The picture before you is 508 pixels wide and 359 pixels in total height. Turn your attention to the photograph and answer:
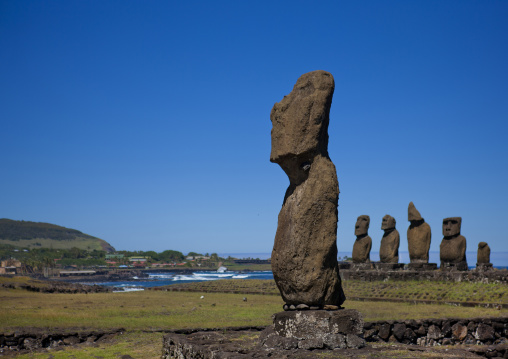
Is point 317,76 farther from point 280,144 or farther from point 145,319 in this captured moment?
point 145,319

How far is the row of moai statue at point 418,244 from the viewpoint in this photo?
33625 mm

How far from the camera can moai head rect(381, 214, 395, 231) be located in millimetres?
37906

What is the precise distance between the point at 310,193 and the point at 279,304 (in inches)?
632

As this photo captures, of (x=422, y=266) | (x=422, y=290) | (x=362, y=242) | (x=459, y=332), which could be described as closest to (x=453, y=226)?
(x=422, y=266)

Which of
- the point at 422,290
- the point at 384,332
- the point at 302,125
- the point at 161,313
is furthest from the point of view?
the point at 422,290

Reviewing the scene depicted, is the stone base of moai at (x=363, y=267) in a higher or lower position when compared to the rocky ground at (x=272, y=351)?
higher

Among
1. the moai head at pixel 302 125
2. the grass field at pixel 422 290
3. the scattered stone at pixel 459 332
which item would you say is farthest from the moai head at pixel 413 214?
the moai head at pixel 302 125

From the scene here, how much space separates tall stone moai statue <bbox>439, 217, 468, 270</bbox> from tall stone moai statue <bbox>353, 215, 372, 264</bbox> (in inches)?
223

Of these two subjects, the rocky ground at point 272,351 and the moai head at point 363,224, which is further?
the moai head at point 363,224

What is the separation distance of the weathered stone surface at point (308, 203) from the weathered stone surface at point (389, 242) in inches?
1074

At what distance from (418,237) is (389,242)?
261 cm

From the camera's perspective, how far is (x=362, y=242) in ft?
127

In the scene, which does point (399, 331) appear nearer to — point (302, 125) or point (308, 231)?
point (308, 231)

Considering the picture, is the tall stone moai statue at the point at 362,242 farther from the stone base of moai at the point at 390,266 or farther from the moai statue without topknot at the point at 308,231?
the moai statue without topknot at the point at 308,231
